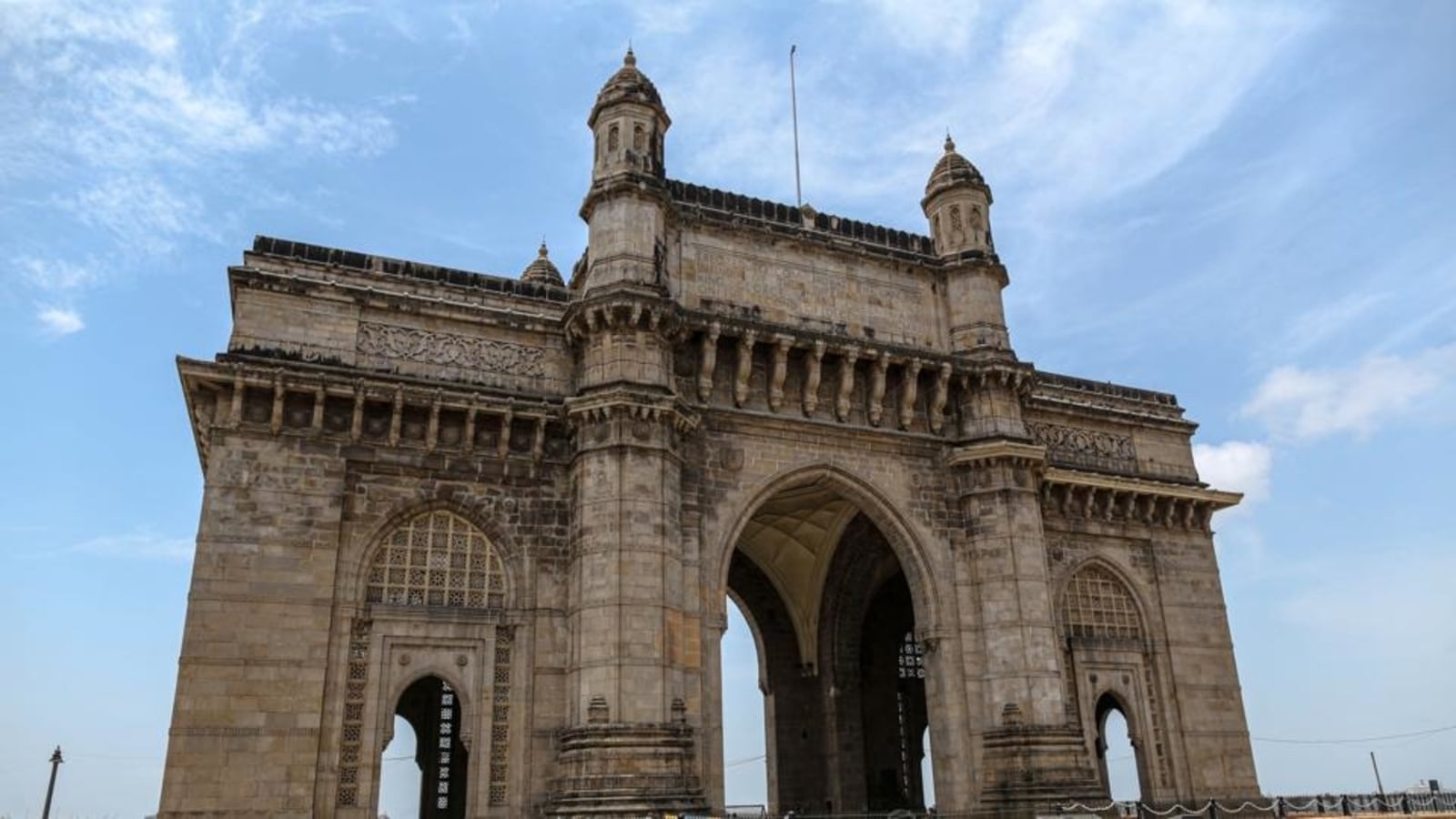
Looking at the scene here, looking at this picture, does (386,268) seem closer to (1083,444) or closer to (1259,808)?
(1083,444)

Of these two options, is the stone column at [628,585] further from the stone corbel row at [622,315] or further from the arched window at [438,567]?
the arched window at [438,567]

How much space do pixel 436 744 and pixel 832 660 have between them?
10562mm

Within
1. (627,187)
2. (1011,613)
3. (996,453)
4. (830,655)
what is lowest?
(1011,613)

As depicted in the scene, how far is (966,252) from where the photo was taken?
25547mm

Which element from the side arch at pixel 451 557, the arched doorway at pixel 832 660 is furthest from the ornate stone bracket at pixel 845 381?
the side arch at pixel 451 557

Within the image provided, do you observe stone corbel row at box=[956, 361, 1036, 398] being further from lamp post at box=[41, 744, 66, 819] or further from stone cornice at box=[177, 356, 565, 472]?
lamp post at box=[41, 744, 66, 819]

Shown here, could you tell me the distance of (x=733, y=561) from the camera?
104 ft

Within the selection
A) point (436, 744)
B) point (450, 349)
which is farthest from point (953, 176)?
point (436, 744)

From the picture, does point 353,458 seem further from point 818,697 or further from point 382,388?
point 818,697

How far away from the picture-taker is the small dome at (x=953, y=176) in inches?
1037

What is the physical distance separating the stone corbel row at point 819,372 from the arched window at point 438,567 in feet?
17.3

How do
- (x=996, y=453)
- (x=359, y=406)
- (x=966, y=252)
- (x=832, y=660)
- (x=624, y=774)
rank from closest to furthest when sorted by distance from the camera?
1. (x=624, y=774)
2. (x=359, y=406)
3. (x=996, y=453)
4. (x=966, y=252)
5. (x=832, y=660)

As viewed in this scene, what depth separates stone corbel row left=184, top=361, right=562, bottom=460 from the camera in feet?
62.2

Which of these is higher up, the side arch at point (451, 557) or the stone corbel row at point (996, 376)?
the stone corbel row at point (996, 376)
